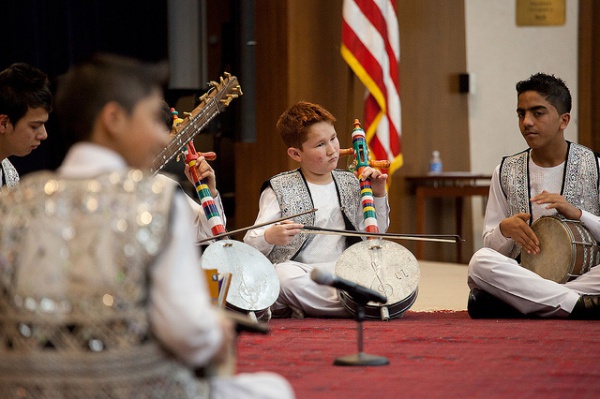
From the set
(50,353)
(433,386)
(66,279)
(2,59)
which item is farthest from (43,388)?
(2,59)

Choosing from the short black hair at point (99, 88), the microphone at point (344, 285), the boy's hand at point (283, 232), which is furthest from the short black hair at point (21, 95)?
the short black hair at point (99, 88)

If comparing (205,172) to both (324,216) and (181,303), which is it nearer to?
(324,216)

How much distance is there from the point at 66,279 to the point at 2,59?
4.90 m

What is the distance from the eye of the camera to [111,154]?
5.38 ft

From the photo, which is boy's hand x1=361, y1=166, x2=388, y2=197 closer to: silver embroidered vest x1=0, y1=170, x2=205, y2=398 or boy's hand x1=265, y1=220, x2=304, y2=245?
boy's hand x1=265, y1=220, x2=304, y2=245

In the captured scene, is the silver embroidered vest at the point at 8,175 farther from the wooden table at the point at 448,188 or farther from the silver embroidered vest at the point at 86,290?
the wooden table at the point at 448,188

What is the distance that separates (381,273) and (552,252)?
28.3 inches

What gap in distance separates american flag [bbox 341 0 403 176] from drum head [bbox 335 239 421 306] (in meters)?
2.50

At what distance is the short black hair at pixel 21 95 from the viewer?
3.72 meters

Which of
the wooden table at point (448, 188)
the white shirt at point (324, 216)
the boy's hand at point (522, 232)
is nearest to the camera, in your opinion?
the boy's hand at point (522, 232)

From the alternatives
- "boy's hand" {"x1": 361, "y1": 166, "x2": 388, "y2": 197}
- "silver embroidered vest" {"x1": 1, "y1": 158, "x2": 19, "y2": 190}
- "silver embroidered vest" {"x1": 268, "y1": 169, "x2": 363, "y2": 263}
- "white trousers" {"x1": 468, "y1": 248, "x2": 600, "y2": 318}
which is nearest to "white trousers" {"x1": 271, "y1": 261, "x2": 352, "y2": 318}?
"silver embroidered vest" {"x1": 268, "y1": 169, "x2": 363, "y2": 263}

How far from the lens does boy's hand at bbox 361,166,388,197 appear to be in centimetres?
411

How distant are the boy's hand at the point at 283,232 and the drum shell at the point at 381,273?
0.72ft

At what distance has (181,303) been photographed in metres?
1.50
